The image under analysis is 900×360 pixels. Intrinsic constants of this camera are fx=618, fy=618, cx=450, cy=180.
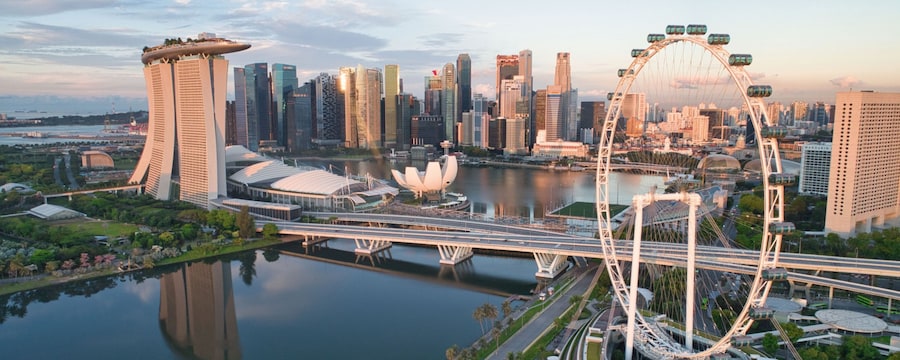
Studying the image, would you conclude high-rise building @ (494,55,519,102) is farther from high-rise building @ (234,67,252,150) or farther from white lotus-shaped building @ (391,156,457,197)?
white lotus-shaped building @ (391,156,457,197)

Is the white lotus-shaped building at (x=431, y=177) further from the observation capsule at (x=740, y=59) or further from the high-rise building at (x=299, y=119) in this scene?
the high-rise building at (x=299, y=119)

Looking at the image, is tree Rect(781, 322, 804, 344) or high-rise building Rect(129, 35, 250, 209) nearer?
tree Rect(781, 322, 804, 344)

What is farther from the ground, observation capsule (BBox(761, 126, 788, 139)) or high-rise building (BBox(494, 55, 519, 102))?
high-rise building (BBox(494, 55, 519, 102))

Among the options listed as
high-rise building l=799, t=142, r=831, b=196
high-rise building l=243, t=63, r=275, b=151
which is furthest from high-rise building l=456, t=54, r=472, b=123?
high-rise building l=799, t=142, r=831, b=196

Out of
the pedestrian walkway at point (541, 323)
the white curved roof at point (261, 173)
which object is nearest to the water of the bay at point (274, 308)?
the pedestrian walkway at point (541, 323)

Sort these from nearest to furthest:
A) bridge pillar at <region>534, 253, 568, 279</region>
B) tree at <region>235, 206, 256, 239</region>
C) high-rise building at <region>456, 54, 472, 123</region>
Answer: bridge pillar at <region>534, 253, 568, 279</region> < tree at <region>235, 206, 256, 239</region> < high-rise building at <region>456, 54, 472, 123</region>
